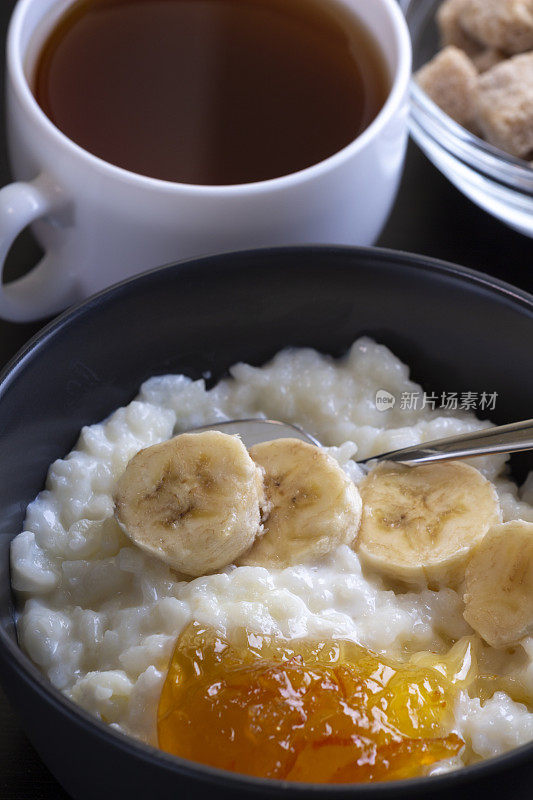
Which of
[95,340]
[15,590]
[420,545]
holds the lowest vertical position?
[420,545]

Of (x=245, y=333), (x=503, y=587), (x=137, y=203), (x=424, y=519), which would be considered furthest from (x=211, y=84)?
(x=503, y=587)

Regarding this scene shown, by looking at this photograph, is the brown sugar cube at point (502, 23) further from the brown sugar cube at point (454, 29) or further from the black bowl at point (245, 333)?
the black bowl at point (245, 333)

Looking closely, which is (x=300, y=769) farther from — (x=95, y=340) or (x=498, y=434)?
(x=95, y=340)

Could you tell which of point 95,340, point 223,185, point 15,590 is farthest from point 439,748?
point 223,185

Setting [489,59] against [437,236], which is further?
[489,59]

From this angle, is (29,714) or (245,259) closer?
(29,714)

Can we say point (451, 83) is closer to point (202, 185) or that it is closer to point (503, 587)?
point (202, 185)
